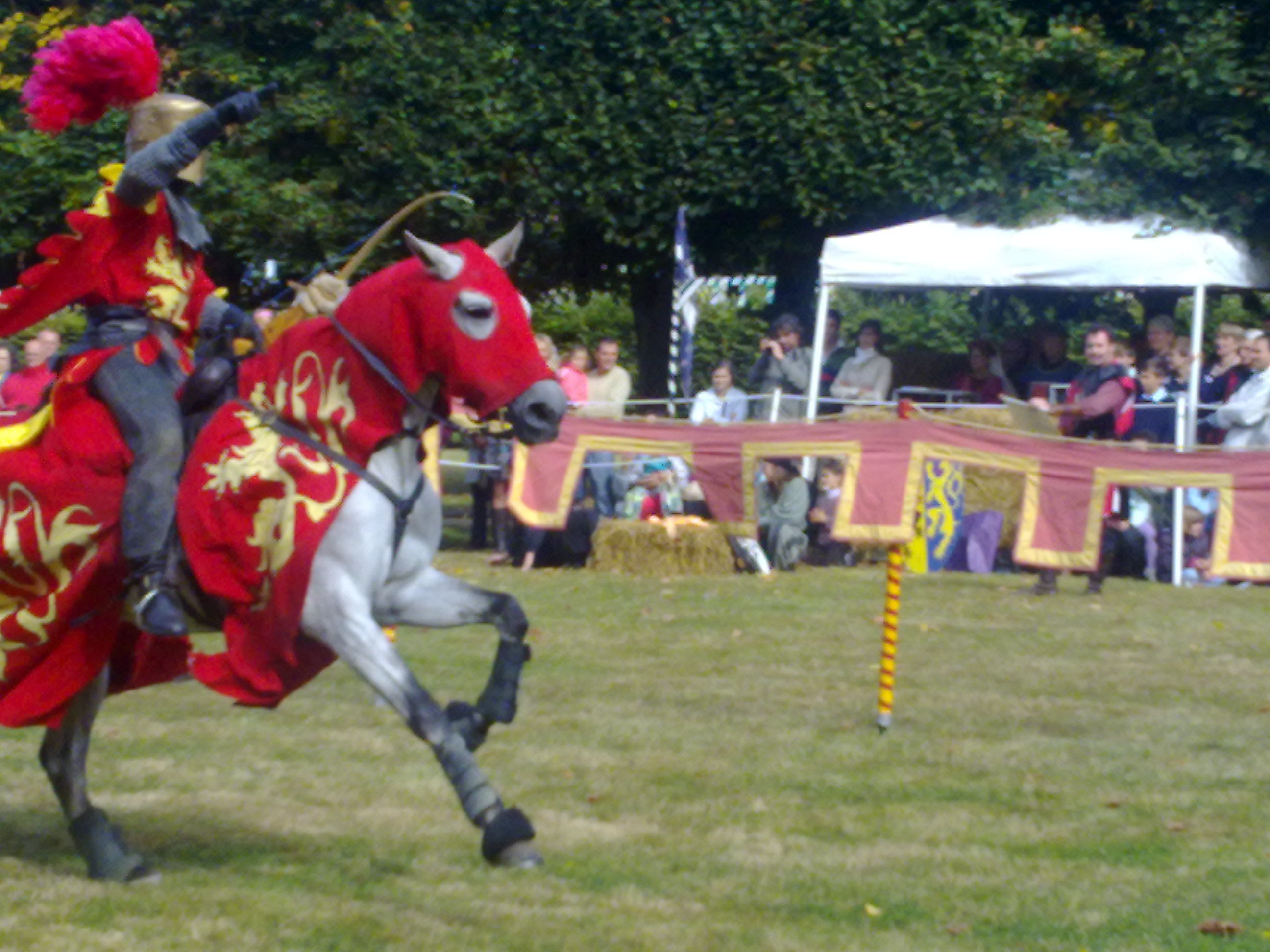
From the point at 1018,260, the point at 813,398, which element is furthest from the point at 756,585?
the point at 1018,260

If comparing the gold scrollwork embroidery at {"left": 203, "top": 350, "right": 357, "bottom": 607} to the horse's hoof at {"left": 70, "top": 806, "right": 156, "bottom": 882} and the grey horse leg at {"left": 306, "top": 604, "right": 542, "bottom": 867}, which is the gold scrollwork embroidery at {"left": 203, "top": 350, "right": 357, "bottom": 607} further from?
the horse's hoof at {"left": 70, "top": 806, "right": 156, "bottom": 882}

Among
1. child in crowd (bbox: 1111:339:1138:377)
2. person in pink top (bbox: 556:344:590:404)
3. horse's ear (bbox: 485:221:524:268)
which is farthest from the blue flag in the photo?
horse's ear (bbox: 485:221:524:268)

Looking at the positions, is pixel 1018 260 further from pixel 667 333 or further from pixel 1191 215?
pixel 667 333

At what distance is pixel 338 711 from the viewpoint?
10.4 meters

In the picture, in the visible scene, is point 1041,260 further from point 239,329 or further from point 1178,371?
point 239,329

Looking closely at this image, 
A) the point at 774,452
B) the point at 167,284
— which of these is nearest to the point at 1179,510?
the point at 774,452

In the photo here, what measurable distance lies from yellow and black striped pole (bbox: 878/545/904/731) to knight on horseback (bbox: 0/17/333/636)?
3.61m

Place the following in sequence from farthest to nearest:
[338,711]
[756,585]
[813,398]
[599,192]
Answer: [599,192] < [813,398] < [756,585] < [338,711]

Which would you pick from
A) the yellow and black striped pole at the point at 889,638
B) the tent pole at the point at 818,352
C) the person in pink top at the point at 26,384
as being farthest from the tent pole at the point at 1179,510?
the person in pink top at the point at 26,384

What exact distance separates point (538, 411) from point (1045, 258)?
1188 centimetres

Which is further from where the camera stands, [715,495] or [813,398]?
[813,398]

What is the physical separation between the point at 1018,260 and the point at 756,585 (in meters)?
3.96

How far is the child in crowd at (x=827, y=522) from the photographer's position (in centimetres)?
1708

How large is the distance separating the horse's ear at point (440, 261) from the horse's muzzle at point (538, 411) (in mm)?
450
